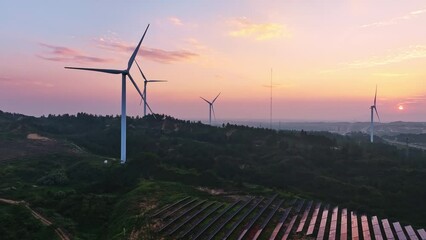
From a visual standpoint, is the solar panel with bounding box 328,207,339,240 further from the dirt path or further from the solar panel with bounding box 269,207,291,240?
the dirt path

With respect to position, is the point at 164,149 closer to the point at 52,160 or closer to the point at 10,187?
the point at 52,160

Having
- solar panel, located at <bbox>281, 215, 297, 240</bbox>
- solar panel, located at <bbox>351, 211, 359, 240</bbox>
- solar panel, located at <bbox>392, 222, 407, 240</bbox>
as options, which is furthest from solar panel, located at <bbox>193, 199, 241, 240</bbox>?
solar panel, located at <bbox>392, 222, 407, 240</bbox>

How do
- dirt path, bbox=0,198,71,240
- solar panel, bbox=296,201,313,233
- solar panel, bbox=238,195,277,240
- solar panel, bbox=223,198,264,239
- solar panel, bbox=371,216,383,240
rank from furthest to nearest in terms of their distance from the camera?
dirt path, bbox=0,198,71,240 < solar panel, bbox=296,201,313,233 < solar panel, bbox=223,198,264,239 < solar panel, bbox=238,195,277,240 < solar panel, bbox=371,216,383,240

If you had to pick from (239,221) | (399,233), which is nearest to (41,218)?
(239,221)

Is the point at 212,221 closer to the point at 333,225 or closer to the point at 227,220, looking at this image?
the point at 227,220

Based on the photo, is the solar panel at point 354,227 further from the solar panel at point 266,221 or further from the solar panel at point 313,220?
the solar panel at point 266,221
